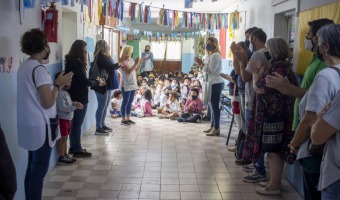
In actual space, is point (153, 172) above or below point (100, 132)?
below

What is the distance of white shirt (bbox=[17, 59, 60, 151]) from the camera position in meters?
2.54

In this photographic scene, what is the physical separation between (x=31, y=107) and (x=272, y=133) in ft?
6.58

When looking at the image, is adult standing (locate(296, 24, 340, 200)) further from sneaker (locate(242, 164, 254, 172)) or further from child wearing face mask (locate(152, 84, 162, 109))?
child wearing face mask (locate(152, 84, 162, 109))

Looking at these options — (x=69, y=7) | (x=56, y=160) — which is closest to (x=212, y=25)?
(x=69, y=7)

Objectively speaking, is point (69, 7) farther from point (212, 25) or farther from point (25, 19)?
point (212, 25)

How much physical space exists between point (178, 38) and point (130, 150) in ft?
36.5

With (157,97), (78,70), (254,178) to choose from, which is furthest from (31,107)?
(157,97)

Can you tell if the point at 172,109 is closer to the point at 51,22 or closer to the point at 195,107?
the point at 195,107

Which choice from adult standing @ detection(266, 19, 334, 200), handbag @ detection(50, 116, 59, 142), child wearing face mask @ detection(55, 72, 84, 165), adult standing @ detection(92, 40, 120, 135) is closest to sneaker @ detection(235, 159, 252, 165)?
adult standing @ detection(266, 19, 334, 200)

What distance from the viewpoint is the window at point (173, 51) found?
54.7ft

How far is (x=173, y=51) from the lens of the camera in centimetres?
1678

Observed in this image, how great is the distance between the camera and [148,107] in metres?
7.57

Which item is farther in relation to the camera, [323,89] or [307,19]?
[307,19]

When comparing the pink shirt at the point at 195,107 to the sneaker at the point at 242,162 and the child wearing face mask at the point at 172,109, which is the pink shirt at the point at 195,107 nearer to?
the child wearing face mask at the point at 172,109
